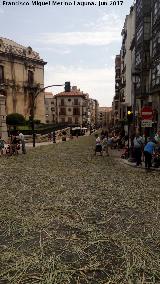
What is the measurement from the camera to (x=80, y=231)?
7730 millimetres

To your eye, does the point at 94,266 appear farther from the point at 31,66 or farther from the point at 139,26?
the point at 31,66

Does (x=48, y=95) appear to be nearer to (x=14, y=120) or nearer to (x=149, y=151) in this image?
(x=14, y=120)

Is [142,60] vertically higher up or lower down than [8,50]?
lower down

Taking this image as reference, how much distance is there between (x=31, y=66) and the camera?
71.6 m

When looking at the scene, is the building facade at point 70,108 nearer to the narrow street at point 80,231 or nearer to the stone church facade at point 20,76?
the stone church facade at point 20,76

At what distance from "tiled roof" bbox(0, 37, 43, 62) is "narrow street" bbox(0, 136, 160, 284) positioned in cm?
5625

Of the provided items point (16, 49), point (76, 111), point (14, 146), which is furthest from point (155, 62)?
point (76, 111)

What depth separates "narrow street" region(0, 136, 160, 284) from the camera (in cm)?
564

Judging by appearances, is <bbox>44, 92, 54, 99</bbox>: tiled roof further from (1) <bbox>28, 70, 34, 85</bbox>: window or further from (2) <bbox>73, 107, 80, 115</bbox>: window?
(1) <bbox>28, 70, 34, 85</bbox>: window

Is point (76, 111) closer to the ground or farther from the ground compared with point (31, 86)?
closer to the ground

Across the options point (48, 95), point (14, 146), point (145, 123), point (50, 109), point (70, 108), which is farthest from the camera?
point (48, 95)

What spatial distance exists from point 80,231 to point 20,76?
64.3 meters

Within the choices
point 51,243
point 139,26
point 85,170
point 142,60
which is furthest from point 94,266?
point 139,26

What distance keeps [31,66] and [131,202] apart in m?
64.7
